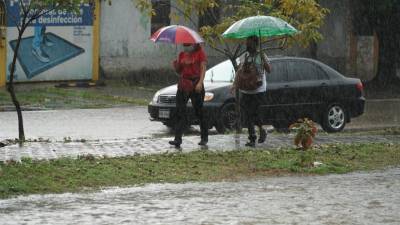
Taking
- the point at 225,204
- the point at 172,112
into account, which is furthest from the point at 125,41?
the point at 225,204

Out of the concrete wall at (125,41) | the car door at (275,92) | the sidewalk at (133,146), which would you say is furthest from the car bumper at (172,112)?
the concrete wall at (125,41)

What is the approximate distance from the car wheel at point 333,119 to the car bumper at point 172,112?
95.7 inches

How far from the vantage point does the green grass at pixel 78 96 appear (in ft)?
73.0

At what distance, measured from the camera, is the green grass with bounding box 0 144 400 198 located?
10453 mm

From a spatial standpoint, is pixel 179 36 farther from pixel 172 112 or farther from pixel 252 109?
pixel 172 112

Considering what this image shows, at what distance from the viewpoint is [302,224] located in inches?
343

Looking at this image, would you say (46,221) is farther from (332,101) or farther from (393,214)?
(332,101)

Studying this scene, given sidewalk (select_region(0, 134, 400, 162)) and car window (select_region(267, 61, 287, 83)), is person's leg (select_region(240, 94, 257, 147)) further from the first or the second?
car window (select_region(267, 61, 287, 83))

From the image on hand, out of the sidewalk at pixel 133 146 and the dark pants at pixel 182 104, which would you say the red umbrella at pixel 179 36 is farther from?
the sidewalk at pixel 133 146

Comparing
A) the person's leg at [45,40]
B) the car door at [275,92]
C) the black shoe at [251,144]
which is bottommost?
the black shoe at [251,144]

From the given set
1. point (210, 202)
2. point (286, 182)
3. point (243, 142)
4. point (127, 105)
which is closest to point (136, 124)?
point (127, 105)

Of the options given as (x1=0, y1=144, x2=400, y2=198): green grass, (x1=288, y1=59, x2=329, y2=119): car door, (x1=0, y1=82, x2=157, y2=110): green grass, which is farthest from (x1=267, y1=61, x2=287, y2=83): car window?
(x1=0, y1=82, x2=157, y2=110): green grass

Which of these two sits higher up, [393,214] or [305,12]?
[305,12]

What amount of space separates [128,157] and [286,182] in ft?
7.87
